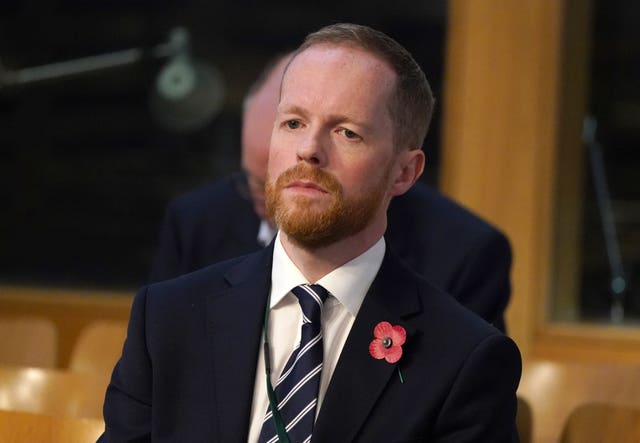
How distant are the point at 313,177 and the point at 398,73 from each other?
27 cm

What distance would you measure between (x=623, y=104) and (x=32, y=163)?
125 inches

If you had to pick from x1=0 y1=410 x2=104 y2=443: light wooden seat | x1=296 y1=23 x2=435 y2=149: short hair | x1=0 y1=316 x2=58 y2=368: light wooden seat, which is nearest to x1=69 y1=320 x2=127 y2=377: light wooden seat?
x1=0 y1=316 x2=58 y2=368: light wooden seat

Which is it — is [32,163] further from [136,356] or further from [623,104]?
[136,356]

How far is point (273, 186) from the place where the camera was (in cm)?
215

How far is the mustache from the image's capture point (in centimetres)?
210

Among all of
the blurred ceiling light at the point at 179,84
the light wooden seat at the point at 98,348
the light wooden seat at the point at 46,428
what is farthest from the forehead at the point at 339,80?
the blurred ceiling light at the point at 179,84

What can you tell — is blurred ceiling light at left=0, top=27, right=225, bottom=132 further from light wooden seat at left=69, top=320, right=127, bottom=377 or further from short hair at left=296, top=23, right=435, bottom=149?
short hair at left=296, top=23, right=435, bottom=149

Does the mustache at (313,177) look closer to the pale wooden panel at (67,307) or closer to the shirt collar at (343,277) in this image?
the shirt collar at (343,277)

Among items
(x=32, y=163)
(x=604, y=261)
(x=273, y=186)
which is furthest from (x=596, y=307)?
(x=273, y=186)

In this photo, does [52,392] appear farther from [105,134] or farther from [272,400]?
[105,134]

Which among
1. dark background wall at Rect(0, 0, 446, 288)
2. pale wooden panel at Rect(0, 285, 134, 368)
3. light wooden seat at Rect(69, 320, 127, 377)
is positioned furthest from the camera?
pale wooden panel at Rect(0, 285, 134, 368)

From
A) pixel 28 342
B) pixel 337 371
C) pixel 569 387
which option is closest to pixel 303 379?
pixel 337 371

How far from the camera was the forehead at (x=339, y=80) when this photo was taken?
7.04 ft

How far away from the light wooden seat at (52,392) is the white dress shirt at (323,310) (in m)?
1.10
